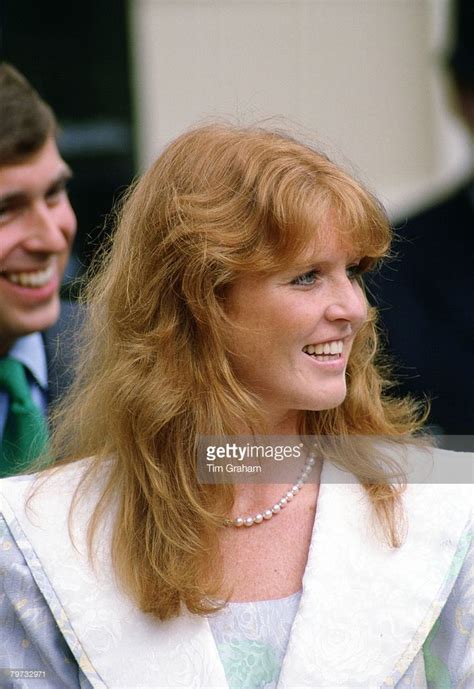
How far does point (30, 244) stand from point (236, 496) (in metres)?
0.87

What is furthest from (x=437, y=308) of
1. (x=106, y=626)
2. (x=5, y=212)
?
(x=106, y=626)

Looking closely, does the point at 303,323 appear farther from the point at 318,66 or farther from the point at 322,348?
the point at 318,66

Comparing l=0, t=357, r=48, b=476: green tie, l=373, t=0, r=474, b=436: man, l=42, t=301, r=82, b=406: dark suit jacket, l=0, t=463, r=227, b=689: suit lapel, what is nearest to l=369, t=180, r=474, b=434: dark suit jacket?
l=373, t=0, r=474, b=436: man

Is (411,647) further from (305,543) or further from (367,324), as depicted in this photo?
(367,324)

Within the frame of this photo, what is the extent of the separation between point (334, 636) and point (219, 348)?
1.53 ft

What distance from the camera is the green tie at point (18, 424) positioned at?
2297 mm

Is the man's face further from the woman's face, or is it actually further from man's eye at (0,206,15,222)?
the woman's face

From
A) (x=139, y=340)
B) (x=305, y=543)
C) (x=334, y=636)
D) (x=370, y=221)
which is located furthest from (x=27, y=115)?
(x=334, y=636)

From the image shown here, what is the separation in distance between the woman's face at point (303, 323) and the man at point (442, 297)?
85 centimetres

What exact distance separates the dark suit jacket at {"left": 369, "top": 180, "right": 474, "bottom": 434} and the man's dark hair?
817 millimetres

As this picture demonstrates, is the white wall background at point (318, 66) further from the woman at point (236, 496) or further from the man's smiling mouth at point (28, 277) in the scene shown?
the woman at point (236, 496)

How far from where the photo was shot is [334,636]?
1767mm

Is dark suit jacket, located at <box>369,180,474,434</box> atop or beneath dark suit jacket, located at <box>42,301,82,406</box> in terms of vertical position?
beneath

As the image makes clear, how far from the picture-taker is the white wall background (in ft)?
10.4
